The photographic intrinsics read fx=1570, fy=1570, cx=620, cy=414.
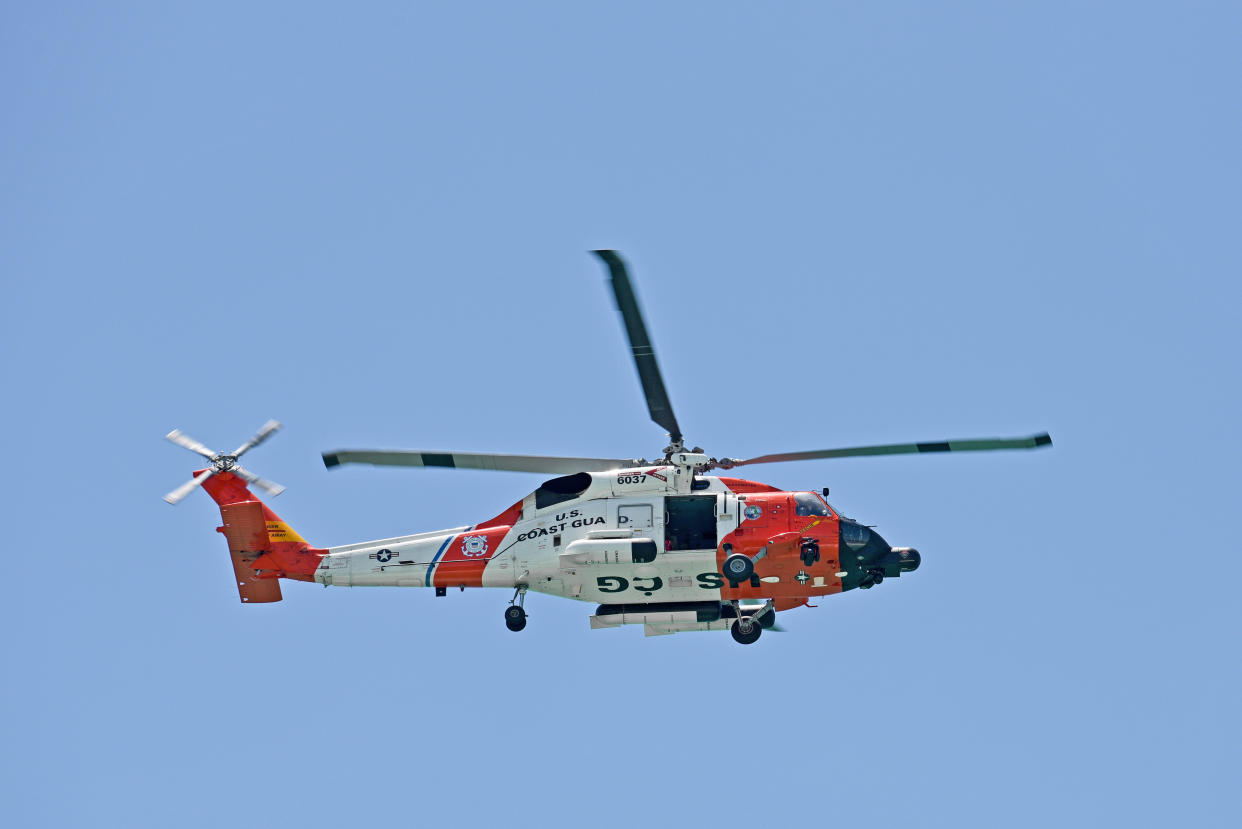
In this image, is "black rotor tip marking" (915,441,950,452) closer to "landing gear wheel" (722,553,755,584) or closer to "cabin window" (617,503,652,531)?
"landing gear wheel" (722,553,755,584)

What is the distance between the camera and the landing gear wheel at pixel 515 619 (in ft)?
88.8

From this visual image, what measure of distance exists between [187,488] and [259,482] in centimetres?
128

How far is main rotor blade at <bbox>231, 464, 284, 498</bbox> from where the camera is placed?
1128 inches

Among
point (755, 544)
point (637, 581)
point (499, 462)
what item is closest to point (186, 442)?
point (499, 462)

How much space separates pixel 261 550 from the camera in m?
28.5

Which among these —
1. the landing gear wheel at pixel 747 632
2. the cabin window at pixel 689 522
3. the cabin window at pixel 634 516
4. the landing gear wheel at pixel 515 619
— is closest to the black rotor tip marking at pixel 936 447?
the cabin window at pixel 689 522

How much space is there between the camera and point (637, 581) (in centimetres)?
2702

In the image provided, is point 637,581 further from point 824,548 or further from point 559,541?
point 824,548

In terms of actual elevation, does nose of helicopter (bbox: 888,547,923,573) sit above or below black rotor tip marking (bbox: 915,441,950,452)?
below

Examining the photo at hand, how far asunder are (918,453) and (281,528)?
11556 millimetres

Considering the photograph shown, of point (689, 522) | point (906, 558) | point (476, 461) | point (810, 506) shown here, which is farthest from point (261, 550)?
point (906, 558)

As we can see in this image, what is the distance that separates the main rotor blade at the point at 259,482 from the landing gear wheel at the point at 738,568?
8.27 metres

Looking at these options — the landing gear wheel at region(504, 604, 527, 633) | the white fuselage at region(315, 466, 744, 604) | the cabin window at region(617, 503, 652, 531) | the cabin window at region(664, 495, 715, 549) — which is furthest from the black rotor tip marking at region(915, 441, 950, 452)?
the landing gear wheel at region(504, 604, 527, 633)

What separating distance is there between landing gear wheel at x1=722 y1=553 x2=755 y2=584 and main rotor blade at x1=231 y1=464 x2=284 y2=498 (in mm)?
8275
